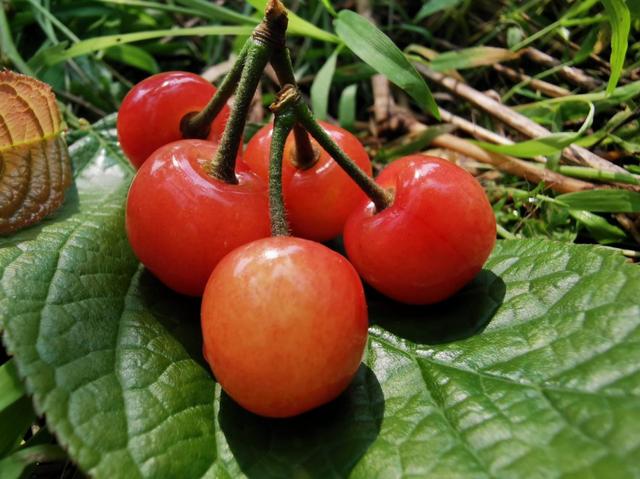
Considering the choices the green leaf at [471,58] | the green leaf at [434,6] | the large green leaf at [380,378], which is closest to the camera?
the large green leaf at [380,378]

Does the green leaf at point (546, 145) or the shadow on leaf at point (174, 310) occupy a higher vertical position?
the green leaf at point (546, 145)

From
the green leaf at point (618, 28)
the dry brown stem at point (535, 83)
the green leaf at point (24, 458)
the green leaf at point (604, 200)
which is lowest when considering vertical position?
the green leaf at point (24, 458)

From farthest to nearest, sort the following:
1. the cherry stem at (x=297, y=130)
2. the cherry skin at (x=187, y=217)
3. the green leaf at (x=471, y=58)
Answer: the green leaf at (x=471, y=58)
the cherry stem at (x=297, y=130)
the cherry skin at (x=187, y=217)

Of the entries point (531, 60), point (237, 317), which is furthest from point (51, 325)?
point (531, 60)

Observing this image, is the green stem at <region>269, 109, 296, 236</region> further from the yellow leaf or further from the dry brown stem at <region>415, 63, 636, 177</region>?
the dry brown stem at <region>415, 63, 636, 177</region>

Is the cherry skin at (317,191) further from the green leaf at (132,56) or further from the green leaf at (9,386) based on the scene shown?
the green leaf at (132,56)

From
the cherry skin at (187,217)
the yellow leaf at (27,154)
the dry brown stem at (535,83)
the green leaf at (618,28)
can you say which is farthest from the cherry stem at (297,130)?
the dry brown stem at (535,83)

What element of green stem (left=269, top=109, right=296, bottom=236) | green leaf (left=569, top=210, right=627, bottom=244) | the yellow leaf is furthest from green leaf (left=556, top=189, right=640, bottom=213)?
the yellow leaf
